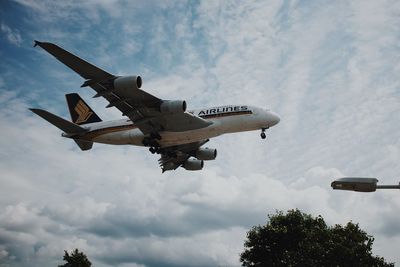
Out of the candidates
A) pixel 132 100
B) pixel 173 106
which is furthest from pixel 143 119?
pixel 173 106

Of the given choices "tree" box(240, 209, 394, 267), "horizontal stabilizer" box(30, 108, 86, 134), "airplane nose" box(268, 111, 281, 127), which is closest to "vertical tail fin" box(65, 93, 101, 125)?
"horizontal stabilizer" box(30, 108, 86, 134)

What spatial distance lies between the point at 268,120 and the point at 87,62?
1658 centimetres

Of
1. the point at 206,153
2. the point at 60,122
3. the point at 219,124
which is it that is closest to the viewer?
the point at 219,124

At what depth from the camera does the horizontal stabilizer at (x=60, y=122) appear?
36.5 m

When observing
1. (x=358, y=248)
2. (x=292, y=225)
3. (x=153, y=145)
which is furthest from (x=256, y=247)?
(x=153, y=145)

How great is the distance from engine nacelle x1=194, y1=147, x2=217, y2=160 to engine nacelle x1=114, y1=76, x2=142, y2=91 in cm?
1555

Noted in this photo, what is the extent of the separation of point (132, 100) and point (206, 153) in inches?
528

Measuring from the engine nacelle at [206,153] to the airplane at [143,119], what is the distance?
0.16 m

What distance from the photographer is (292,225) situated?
51.6 m

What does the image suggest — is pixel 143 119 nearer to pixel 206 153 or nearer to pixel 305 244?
pixel 206 153

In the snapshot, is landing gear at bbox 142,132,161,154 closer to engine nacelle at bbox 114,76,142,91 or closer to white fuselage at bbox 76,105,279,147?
white fuselage at bbox 76,105,279,147

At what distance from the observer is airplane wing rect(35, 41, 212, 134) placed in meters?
30.9

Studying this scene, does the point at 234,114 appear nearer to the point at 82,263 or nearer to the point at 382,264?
the point at 382,264

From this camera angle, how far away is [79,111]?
46.8 meters
